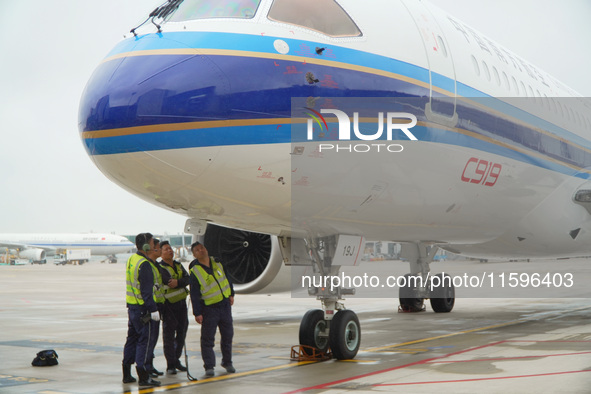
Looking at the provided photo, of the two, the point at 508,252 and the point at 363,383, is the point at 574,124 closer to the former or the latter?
the point at 508,252

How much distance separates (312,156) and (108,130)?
1857 millimetres

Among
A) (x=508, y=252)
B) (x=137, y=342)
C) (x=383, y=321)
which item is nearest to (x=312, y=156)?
(x=137, y=342)

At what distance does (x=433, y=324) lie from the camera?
1246 cm

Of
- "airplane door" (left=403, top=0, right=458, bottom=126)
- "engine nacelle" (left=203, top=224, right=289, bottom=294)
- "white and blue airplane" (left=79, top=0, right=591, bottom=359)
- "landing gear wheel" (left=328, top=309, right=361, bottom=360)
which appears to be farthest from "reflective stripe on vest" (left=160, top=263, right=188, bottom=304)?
"airplane door" (left=403, top=0, right=458, bottom=126)

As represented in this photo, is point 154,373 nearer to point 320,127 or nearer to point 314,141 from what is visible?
point 314,141

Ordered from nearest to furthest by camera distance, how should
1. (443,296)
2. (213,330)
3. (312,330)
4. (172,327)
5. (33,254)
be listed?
1. (213,330)
2. (172,327)
3. (312,330)
4. (443,296)
5. (33,254)

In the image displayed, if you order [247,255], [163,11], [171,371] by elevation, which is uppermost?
[163,11]

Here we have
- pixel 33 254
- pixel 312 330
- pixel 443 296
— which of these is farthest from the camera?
pixel 33 254

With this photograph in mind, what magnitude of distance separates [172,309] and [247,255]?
3.65m

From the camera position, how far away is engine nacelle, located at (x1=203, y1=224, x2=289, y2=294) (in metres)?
10.7

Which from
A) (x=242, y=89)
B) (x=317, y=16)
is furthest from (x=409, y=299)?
(x=242, y=89)

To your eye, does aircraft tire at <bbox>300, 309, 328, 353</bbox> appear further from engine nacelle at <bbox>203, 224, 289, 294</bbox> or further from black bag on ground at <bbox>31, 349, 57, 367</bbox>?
black bag on ground at <bbox>31, 349, 57, 367</bbox>

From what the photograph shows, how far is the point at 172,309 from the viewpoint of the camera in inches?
296

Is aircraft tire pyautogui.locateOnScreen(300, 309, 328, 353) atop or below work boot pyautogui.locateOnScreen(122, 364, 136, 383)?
→ atop
